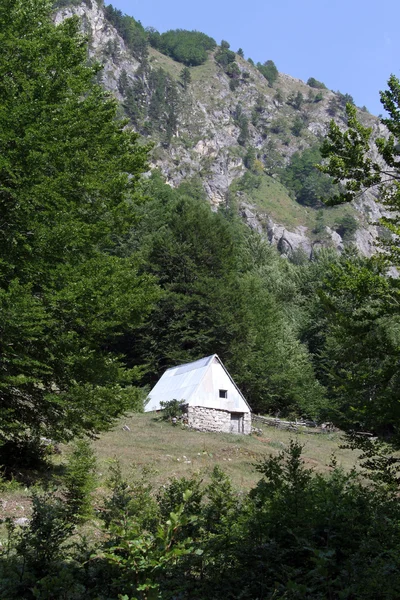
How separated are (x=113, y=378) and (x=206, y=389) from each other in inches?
870

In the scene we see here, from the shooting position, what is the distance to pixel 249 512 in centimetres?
705

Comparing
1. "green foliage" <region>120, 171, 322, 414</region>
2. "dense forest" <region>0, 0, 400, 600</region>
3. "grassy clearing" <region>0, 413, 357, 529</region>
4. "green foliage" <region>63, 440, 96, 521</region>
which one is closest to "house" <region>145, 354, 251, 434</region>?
"grassy clearing" <region>0, 413, 357, 529</region>

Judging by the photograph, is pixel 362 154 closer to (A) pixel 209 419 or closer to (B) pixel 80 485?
(B) pixel 80 485

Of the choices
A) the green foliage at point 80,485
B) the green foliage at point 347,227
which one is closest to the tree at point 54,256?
the green foliage at point 80,485

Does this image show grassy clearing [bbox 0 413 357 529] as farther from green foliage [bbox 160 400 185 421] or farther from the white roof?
the white roof

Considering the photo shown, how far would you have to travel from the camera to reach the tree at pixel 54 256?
11.5m

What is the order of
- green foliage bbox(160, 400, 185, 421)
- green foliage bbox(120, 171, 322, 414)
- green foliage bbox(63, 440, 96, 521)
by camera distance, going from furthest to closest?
green foliage bbox(120, 171, 322, 414) < green foliage bbox(160, 400, 185, 421) < green foliage bbox(63, 440, 96, 521)

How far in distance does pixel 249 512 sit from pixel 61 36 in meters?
12.2

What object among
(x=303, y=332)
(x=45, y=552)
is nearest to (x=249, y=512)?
(x=45, y=552)

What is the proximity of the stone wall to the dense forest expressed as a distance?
19592 mm

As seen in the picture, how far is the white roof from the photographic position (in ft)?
112

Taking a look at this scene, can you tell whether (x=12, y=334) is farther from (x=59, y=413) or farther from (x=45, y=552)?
(x=45, y=552)

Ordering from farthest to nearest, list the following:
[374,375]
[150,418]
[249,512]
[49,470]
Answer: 1. [150,418]
2. [49,470]
3. [374,375]
4. [249,512]

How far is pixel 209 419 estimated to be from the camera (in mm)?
33750
